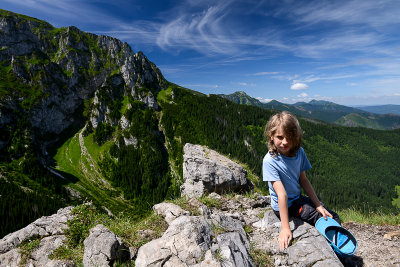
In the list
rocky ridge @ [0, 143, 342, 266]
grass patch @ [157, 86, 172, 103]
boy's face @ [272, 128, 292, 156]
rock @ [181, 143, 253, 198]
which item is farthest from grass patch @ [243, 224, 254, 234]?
grass patch @ [157, 86, 172, 103]

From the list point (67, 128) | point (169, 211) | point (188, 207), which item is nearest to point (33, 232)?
point (169, 211)

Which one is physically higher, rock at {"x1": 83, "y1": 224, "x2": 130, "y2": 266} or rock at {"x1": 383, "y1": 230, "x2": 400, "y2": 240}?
rock at {"x1": 83, "y1": 224, "x2": 130, "y2": 266}

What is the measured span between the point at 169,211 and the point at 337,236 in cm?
468

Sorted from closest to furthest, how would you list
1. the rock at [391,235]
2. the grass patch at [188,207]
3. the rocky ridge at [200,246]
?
the rocky ridge at [200,246], the rock at [391,235], the grass patch at [188,207]

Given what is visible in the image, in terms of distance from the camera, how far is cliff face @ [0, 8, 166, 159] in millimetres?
143625

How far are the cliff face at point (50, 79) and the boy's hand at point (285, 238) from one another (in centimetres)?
16725

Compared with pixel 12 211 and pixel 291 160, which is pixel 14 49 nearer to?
pixel 12 211

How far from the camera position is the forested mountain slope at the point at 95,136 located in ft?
343

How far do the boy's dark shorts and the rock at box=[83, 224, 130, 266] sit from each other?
4.38m

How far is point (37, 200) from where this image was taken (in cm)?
8338

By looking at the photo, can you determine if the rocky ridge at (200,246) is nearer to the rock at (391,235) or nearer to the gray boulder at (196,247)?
the gray boulder at (196,247)

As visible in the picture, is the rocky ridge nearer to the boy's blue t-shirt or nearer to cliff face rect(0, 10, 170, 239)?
the boy's blue t-shirt

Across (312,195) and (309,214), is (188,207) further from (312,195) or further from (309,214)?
(312,195)

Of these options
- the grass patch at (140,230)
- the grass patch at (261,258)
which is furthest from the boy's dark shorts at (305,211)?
the grass patch at (140,230)
